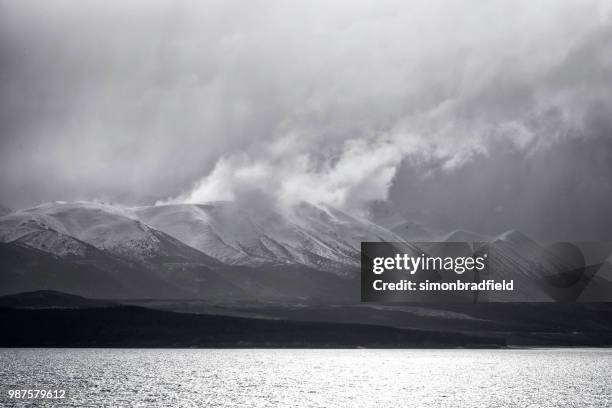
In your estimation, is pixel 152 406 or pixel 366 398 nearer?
pixel 152 406

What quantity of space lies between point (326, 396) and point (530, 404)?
42.8 m

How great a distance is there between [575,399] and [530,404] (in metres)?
17.4

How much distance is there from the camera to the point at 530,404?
164 metres

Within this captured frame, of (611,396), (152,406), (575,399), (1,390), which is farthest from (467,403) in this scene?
(1,390)

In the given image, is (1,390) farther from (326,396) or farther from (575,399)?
(575,399)

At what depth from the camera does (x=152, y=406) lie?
148 meters

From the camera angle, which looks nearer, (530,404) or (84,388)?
(530,404)

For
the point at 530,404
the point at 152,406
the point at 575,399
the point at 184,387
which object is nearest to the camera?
the point at 152,406

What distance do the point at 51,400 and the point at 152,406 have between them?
18887 mm

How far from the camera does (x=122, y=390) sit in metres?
180

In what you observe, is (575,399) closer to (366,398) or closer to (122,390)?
(366,398)

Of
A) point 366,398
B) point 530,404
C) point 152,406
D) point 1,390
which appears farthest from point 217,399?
point 530,404

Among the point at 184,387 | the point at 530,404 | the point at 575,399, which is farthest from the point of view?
the point at 184,387

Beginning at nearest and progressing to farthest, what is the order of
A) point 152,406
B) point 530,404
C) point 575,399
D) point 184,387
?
point 152,406 → point 530,404 → point 575,399 → point 184,387
